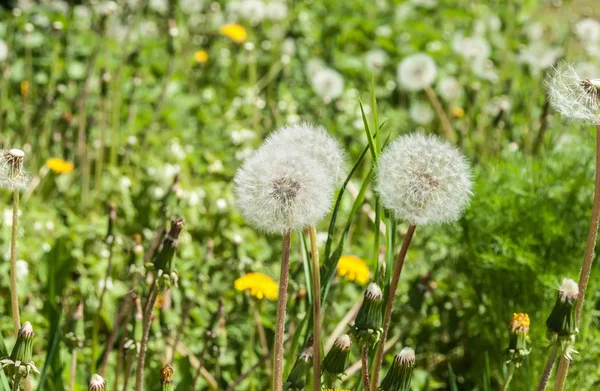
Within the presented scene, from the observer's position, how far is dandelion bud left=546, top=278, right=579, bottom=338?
4.66 feet

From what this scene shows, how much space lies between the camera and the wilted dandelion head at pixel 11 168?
1491 mm

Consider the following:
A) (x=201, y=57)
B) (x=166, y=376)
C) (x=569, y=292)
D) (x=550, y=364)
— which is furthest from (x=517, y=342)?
(x=201, y=57)

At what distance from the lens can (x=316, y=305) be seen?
1.48m

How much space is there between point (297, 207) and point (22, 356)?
0.58 m

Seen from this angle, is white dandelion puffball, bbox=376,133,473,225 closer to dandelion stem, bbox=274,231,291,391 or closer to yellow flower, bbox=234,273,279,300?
dandelion stem, bbox=274,231,291,391

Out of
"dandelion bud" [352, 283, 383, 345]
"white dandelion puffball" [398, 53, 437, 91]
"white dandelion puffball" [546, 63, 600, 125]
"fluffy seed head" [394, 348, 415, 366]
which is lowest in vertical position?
"white dandelion puffball" [398, 53, 437, 91]

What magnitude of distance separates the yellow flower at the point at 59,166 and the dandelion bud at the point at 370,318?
222 centimetres

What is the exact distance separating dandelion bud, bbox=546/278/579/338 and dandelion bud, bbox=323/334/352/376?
0.39 meters

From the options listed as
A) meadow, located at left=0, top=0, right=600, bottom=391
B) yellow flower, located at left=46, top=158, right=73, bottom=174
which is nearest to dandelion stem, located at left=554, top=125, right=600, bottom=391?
meadow, located at left=0, top=0, right=600, bottom=391

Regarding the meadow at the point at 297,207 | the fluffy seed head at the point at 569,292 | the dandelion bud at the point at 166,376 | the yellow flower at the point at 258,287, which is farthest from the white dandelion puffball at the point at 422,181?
the yellow flower at the point at 258,287

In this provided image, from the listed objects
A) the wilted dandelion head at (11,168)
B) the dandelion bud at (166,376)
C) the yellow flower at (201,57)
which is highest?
the wilted dandelion head at (11,168)

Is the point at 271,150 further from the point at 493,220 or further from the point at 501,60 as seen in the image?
the point at 501,60

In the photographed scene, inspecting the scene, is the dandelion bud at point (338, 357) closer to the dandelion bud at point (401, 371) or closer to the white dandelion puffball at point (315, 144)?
the dandelion bud at point (401, 371)

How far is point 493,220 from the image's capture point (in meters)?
2.37
